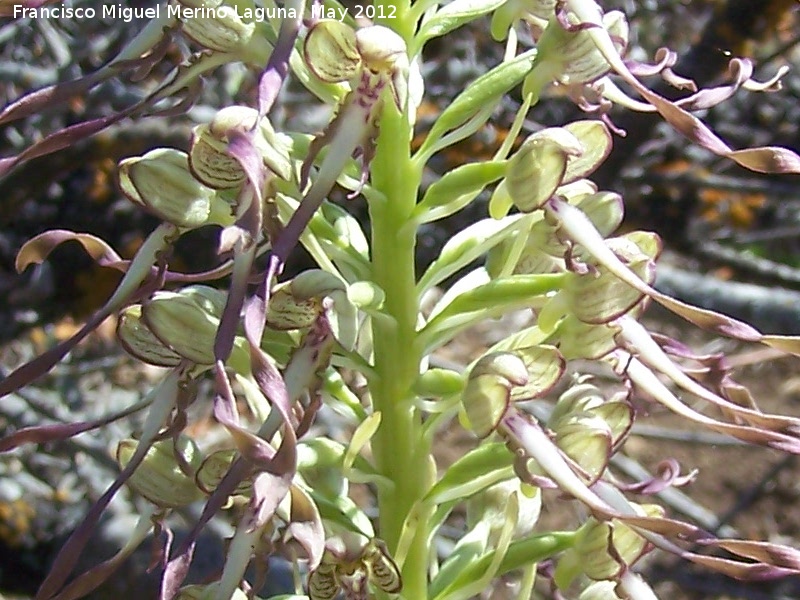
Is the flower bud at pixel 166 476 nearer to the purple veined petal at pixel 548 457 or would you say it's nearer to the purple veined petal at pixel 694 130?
the purple veined petal at pixel 548 457

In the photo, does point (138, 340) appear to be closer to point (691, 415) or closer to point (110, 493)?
point (110, 493)

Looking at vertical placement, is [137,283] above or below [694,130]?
below

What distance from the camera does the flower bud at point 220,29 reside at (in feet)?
3.11

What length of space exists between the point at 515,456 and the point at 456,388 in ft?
0.29

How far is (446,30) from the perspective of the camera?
1013mm

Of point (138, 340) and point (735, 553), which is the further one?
point (138, 340)

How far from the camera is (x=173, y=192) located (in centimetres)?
94

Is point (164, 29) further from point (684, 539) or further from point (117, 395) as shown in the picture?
point (117, 395)

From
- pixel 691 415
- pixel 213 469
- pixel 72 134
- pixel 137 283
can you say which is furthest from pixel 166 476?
pixel 691 415

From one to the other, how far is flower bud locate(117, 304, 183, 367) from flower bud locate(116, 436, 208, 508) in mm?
73

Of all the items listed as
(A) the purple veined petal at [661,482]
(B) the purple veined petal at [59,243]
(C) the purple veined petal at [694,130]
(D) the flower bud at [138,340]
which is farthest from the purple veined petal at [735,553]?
(B) the purple veined petal at [59,243]

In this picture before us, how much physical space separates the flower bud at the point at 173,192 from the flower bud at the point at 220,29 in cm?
10

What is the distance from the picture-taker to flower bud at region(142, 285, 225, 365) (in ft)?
3.05

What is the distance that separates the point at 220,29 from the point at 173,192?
0.46 feet
